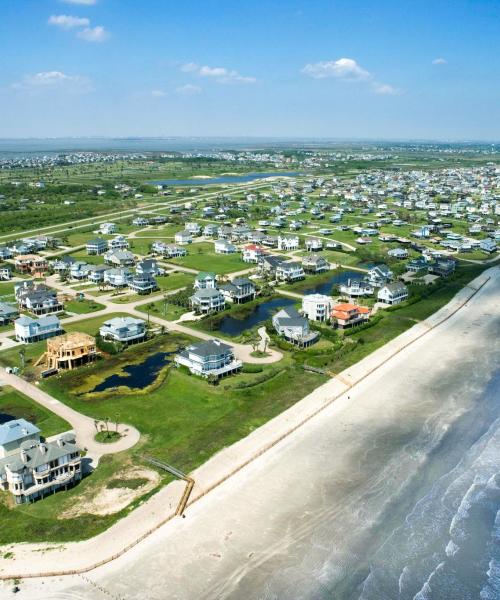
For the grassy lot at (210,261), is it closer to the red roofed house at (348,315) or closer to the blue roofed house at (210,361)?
the red roofed house at (348,315)

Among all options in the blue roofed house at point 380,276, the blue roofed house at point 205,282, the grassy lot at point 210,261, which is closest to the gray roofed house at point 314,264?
the grassy lot at point 210,261

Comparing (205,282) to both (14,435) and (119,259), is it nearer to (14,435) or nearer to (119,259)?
(119,259)

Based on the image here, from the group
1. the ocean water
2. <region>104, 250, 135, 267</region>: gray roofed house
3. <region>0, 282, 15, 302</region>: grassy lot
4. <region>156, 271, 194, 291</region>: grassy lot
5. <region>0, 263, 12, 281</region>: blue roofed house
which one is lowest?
the ocean water

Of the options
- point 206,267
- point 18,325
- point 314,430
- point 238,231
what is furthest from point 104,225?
point 314,430

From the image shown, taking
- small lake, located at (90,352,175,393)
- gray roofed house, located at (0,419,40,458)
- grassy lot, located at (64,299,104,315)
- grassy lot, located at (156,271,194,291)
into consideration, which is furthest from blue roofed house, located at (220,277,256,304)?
gray roofed house, located at (0,419,40,458)

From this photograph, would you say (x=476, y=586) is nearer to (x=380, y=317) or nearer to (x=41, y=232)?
(x=380, y=317)

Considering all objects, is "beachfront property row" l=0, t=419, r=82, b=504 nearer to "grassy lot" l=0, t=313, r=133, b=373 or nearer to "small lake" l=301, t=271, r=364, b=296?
"grassy lot" l=0, t=313, r=133, b=373
